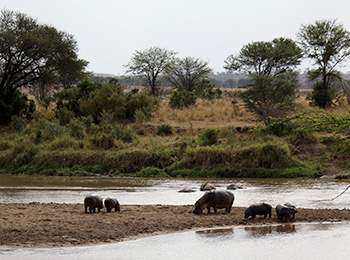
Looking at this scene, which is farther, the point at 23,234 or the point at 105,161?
the point at 105,161

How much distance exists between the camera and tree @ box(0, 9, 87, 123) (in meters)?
33.2

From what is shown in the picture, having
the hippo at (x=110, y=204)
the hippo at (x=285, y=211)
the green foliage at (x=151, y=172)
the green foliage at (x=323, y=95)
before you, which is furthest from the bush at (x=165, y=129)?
the hippo at (x=285, y=211)

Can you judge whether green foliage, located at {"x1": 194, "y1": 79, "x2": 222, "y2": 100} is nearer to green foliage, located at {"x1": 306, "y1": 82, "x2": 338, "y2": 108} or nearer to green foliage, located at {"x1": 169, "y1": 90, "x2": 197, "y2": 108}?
green foliage, located at {"x1": 169, "y1": 90, "x2": 197, "y2": 108}

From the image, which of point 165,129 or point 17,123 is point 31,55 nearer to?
point 17,123

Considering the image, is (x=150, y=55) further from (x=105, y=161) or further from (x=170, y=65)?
(x=105, y=161)

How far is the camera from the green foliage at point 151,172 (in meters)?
20.6

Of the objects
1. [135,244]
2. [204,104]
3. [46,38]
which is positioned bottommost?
[135,244]

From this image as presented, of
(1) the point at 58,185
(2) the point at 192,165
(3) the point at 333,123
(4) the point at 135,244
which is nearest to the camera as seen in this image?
(4) the point at 135,244

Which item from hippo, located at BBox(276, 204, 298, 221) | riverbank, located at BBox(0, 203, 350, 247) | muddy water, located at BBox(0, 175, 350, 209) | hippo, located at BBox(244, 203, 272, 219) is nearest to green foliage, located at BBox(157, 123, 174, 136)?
muddy water, located at BBox(0, 175, 350, 209)

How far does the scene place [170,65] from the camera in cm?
4731

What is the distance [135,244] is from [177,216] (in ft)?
6.82

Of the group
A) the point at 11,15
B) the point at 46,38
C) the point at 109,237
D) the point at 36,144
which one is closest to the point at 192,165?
the point at 36,144

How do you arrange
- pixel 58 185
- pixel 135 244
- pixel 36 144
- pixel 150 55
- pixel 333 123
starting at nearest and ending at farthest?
pixel 135 244 → pixel 333 123 → pixel 58 185 → pixel 36 144 → pixel 150 55

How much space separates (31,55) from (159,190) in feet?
72.7
